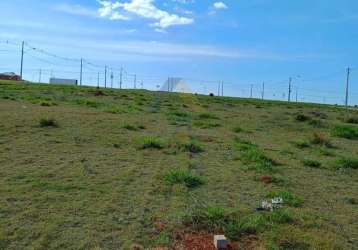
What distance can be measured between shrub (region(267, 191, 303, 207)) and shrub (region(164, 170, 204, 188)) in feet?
4.08

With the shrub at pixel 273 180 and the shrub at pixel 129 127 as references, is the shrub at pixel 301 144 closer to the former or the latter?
the shrub at pixel 129 127

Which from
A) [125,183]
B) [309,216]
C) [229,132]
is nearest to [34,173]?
[125,183]

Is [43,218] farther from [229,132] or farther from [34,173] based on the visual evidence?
[229,132]

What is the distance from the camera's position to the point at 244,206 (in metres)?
6.55

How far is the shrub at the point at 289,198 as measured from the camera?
6.85 metres

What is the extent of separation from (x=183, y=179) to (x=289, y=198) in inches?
68.6

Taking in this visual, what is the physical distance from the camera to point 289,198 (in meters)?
7.07

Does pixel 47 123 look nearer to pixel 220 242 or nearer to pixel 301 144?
pixel 301 144

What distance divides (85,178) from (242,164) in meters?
3.75

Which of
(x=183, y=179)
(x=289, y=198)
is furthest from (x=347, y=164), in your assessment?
(x=183, y=179)

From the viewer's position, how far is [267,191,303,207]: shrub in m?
6.85

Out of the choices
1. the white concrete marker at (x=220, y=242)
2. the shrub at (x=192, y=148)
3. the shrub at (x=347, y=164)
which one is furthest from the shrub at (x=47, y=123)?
the white concrete marker at (x=220, y=242)

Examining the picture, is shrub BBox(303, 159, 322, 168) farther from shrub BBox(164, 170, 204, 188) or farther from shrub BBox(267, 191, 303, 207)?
shrub BBox(164, 170, 204, 188)

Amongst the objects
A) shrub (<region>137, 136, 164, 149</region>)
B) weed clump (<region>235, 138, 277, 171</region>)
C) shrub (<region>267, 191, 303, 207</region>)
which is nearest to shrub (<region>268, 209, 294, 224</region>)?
shrub (<region>267, 191, 303, 207</region>)
